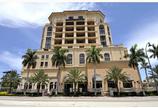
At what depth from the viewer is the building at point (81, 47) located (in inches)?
1328

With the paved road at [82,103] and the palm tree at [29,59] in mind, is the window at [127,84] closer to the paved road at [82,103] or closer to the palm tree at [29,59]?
the paved road at [82,103]

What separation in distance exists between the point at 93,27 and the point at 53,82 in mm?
21105

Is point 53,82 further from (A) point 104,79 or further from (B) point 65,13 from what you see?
(B) point 65,13

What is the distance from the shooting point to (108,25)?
51.9 m

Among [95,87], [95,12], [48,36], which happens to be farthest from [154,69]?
[48,36]

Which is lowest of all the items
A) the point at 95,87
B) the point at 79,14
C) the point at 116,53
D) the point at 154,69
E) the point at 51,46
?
the point at 95,87

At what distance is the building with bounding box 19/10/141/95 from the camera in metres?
33.7

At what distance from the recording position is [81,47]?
150 feet

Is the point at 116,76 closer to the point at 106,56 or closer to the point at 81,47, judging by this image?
the point at 106,56

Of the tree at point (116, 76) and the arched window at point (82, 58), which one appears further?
the arched window at point (82, 58)

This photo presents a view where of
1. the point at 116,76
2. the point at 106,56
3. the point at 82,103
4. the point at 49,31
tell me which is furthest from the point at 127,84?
the point at 49,31

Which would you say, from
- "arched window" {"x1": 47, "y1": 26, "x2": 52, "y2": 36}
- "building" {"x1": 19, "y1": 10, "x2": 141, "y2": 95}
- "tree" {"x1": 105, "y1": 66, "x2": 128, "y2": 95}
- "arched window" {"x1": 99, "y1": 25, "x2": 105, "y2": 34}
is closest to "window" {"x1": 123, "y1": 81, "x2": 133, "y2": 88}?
"building" {"x1": 19, "y1": 10, "x2": 141, "y2": 95}

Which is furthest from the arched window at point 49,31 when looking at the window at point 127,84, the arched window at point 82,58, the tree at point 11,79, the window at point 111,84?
the window at point 127,84

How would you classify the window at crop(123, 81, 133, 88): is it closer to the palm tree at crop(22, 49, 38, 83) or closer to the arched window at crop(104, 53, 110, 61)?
the arched window at crop(104, 53, 110, 61)
